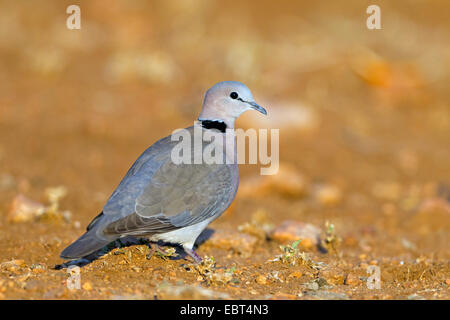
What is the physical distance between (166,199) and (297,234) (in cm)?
195

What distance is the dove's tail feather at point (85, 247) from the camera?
448 centimetres

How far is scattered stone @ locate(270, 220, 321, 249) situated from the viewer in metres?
6.43

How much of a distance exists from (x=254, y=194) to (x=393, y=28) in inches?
397

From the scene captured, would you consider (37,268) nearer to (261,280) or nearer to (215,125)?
(261,280)

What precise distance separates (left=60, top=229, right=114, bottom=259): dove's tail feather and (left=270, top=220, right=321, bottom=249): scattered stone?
239cm

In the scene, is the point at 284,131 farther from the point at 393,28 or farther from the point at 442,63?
the point at 393,28

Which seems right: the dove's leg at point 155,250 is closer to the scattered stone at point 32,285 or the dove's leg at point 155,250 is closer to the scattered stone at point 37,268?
the scattered stone at point 37,268

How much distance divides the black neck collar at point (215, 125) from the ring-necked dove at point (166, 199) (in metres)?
0.22

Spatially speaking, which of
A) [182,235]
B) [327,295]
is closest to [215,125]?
[182,235]

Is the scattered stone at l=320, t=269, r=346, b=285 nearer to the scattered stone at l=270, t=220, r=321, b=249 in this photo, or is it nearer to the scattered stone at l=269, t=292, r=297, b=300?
the scattered stone at l=269, t=292, r=297, b=300

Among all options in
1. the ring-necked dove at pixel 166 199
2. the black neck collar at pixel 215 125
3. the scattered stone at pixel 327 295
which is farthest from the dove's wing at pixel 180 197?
the scattered stone at pixel 327 295

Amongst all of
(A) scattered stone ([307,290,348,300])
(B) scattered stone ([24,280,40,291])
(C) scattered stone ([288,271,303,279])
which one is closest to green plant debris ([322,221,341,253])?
(C) scattered stone ([288,271,303,279])

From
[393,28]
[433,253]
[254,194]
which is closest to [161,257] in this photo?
[433,253]
